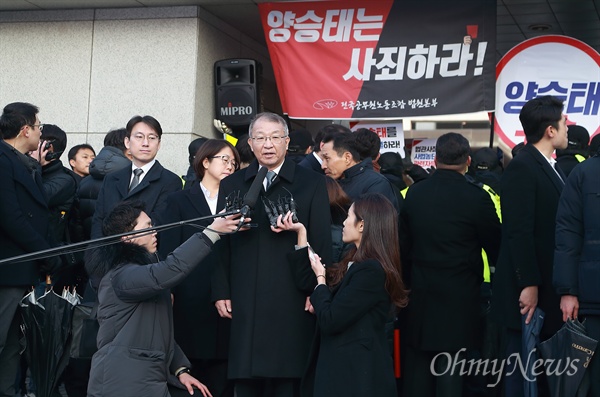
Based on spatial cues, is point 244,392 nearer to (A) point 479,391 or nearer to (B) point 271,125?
(B) point 271,125

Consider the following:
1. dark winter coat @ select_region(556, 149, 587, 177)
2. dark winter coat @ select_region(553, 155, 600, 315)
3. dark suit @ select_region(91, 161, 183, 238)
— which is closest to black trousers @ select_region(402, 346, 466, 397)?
dark winter coat @ select_region(553, 155, 600, 315)

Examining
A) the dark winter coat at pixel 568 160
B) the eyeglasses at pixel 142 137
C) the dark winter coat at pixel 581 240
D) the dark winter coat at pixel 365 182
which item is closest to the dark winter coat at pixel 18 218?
the eyeglasses at pixel 142 137

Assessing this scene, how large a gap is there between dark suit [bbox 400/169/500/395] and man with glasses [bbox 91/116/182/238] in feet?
6.26

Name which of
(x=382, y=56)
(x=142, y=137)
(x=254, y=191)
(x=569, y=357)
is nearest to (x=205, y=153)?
(x=142, y=137)

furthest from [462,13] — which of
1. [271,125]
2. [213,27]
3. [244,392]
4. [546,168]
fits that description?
[244,392]

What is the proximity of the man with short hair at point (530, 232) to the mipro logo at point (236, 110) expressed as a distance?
500 cm

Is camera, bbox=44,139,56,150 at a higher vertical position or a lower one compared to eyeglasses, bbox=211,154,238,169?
higher

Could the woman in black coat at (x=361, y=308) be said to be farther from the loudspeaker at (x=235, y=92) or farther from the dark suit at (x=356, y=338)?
the loudspeaker at (x=235, y=92)

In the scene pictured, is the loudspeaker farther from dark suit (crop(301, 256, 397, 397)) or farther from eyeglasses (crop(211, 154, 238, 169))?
dark suit (crop(301, 256, 397, 397))

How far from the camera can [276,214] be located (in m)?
5.56

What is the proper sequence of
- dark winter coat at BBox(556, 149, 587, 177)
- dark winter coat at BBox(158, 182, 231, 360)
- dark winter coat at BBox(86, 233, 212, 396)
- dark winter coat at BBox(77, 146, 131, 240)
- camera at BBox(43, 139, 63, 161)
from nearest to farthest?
1. dark winter coat at BBox(86, 233, 212, 396)
2. dark winter coat at BBox(158, 182, 231, 360)
3. dark winter coat at BBox(556, 149, 587, 177)
4. dark winter coat at BBox(77, 146, 131, 240)
5. camera at BBox(43, 139, 63, 161)

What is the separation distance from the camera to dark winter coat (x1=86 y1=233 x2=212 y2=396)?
5.17m

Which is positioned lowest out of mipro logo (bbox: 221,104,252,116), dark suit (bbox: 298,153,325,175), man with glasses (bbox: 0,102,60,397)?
man with glasses (bbox: 0,102,60,397)

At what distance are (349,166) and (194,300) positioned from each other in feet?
5.57
